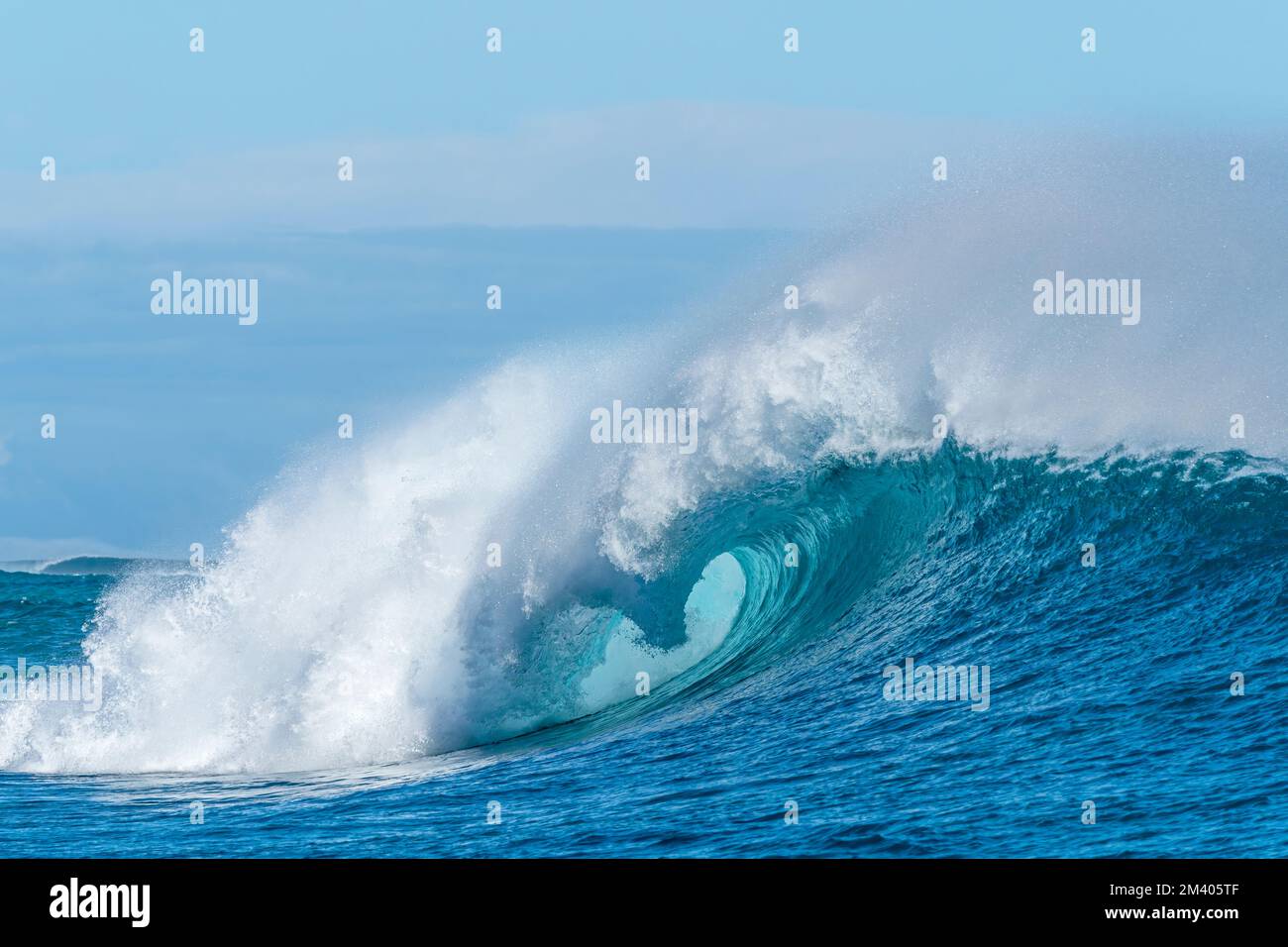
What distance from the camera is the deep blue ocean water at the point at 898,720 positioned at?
30.7 ft

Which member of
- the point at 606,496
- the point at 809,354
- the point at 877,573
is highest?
the point at 809,354

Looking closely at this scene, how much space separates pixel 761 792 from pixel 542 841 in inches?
68.2

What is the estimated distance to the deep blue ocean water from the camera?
9.37m

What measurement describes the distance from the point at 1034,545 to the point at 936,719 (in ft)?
11.5

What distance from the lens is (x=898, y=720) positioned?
11703 mm

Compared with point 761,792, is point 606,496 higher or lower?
higher
